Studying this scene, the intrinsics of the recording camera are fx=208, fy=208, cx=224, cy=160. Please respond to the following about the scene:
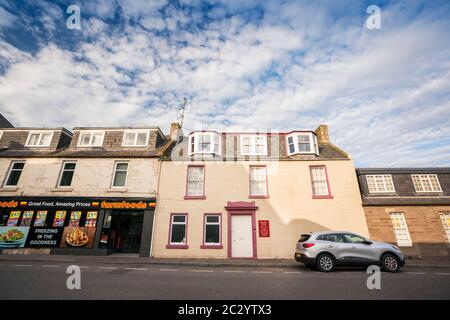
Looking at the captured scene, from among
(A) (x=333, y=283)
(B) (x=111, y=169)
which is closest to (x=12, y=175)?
(B) (x=111, y=169)

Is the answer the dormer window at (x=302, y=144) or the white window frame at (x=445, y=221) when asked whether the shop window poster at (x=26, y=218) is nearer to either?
the dormer window at (x=302, y=144)

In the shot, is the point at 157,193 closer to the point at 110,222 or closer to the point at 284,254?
the point at 110,222

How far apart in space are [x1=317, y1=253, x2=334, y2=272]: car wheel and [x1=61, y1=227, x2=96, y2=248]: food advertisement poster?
1381 cm

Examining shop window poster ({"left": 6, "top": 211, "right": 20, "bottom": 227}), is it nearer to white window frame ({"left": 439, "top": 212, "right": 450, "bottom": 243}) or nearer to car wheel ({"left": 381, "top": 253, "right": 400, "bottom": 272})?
car wheel ({"left": 381, "top": 253, "right": 400, "bottom": 272})

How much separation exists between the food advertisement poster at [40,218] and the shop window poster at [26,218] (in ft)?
1.41

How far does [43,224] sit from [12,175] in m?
5.09

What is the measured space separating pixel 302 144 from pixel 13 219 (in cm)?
2135

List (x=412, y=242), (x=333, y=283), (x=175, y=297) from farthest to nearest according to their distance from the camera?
(x=412, y=242), (x=333, y=283), (x=175, y=297)

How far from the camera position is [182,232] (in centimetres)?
1405

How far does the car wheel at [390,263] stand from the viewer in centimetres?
920

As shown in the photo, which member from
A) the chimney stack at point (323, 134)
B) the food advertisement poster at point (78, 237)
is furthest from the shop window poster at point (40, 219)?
the chimney stack at point (323, 134)

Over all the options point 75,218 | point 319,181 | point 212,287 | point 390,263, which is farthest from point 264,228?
point 75,218

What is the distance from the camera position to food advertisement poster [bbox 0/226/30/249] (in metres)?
13.8

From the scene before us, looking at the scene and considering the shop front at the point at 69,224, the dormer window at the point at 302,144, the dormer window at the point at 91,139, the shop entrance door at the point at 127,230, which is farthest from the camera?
the dormer window at the point at 91,139
